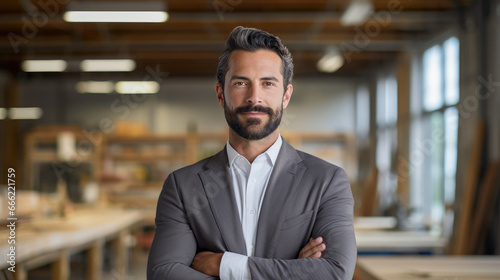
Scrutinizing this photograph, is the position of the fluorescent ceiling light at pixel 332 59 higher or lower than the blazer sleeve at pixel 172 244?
higher

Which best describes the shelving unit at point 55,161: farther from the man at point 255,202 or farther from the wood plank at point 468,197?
the man at point 255,202

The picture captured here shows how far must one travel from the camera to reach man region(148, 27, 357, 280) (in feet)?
6.11

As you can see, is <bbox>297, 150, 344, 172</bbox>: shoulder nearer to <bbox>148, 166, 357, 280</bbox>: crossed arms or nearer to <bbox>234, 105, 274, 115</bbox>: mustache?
<bbox>148, 166, 357, 280</bbox>: crossed arms

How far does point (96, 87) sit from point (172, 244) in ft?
39.8

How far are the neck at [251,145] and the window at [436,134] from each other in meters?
5.87

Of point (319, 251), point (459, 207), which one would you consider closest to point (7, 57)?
point (459, 207)

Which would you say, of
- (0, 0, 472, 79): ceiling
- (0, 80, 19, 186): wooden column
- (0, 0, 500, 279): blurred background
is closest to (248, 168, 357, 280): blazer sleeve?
(0, 0, 500, 279): blurred background

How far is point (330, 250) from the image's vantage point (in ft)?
6.31

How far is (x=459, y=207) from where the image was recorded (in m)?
6.32

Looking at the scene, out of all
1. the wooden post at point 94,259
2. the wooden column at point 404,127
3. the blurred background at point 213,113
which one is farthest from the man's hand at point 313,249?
the wooden column at point 404,127

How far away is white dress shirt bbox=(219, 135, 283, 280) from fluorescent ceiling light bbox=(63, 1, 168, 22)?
464 centimetres

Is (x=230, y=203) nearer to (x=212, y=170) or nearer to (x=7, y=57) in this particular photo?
(x=212, y=170)

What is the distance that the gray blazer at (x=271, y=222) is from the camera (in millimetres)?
1909

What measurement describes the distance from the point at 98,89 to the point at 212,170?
39.8 ft
